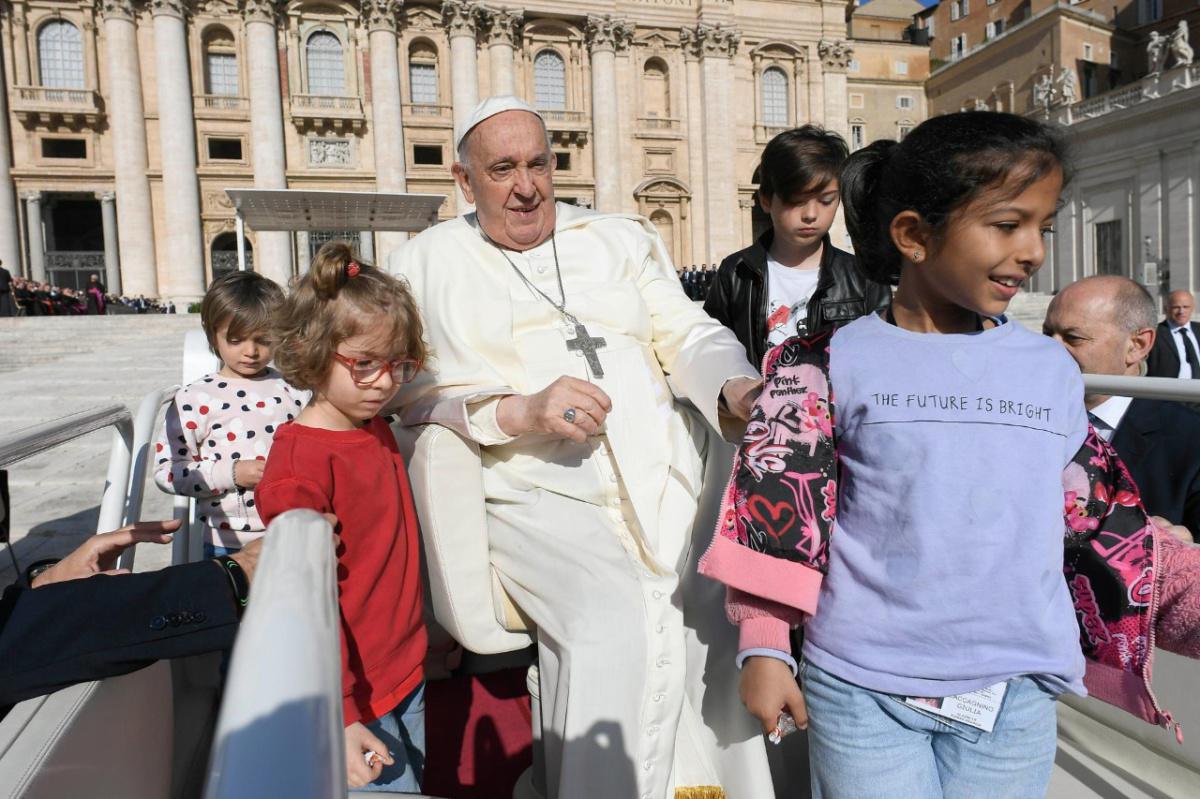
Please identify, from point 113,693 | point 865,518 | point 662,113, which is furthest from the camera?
point 662,113

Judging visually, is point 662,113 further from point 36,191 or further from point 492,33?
point 36,191

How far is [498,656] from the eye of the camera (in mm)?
2561

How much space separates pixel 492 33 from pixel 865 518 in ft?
91.4

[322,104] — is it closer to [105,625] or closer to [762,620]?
[105,625]

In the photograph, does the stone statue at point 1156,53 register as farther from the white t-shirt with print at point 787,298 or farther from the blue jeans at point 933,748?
the blue jeans at point 933,748

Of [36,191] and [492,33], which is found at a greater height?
[492,33]

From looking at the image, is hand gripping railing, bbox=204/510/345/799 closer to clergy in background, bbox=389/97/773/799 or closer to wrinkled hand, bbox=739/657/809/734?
wrinkled hand, bbox=739/657/809/734

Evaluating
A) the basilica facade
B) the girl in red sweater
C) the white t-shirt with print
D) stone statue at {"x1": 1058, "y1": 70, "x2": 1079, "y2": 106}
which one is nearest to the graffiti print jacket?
the girl in red sweater

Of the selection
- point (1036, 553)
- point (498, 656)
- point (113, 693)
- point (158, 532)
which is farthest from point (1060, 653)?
point (498, 656)

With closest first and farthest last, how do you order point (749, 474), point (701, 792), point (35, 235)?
point (749, 474) < point (701, 792) < point (35, 235)

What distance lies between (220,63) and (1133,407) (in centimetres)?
2795

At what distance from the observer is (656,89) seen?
28.1 meters

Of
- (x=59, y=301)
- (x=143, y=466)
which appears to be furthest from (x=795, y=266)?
(x=59, y=301)

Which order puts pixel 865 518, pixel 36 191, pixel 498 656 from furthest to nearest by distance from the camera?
pixel 36 191 → pixel 498 656 → pixel 865 518
